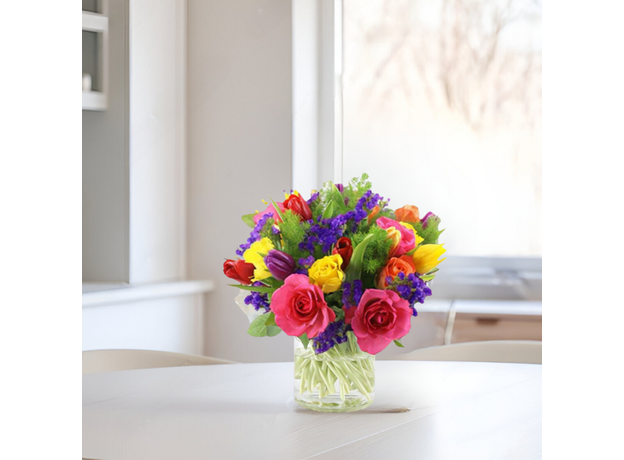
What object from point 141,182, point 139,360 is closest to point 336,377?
point 139,360

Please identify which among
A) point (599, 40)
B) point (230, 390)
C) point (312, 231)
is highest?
point (599, 40)

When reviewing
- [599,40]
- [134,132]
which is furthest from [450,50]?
[599,40]

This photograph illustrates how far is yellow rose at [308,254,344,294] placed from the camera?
64 centimetres

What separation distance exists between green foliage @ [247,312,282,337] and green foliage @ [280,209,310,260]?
77 mm

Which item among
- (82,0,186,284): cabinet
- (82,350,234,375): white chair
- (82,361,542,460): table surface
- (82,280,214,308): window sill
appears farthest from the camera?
(82,0,186,284): cabinet

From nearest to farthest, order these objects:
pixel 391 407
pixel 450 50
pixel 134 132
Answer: pixel 391 407 < pixel 134 132 < pixel 450 50

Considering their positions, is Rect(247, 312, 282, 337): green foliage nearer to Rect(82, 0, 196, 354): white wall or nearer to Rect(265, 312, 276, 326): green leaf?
Rect(265, 312, 276, 326): green leaf

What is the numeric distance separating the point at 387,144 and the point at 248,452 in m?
1.23

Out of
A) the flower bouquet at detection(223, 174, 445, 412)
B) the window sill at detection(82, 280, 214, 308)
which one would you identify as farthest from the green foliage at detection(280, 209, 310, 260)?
the window sill at detection(82, 280, 214, 308)

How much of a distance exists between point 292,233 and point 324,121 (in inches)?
43.8

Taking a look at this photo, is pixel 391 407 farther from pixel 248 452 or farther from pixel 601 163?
pixel 601 163

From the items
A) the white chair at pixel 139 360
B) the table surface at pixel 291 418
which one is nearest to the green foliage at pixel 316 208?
the table surface at pixel 291 418

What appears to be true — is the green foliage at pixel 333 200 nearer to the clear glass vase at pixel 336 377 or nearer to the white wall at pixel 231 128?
the clear glass vase at pixel 336 377
